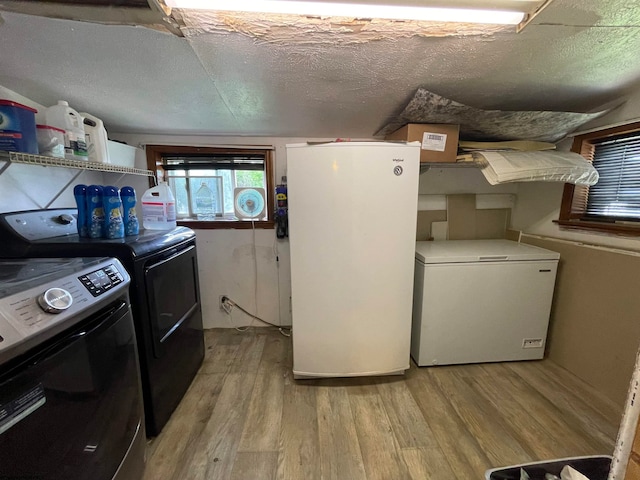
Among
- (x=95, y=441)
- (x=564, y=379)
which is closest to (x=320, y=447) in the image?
(x=95, y=441)

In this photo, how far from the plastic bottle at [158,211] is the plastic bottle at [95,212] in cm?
36

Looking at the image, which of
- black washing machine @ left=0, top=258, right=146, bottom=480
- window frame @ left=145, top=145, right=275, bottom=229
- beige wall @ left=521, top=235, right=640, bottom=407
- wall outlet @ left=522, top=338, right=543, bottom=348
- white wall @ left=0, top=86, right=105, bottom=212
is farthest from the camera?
window frame @ left=145, top=145, right=275, bottom=229

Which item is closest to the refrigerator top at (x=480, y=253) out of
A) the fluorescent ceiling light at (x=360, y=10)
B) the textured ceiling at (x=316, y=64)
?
the textured ceiling at (x=316, y=64)

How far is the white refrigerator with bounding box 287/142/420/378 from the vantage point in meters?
1.53

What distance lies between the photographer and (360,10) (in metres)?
0.77

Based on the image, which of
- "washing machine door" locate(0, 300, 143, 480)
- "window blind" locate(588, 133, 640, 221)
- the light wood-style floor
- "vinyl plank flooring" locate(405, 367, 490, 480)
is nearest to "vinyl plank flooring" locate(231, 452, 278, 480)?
the light wood-style floor

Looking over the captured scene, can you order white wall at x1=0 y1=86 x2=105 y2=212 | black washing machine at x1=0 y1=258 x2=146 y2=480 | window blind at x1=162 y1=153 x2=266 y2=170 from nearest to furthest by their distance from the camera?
black washing machine at x1=0 y1=258 x2=146 y2=480 → white wall at x1=0 y1=86 x2=105 y2=212 → window blind at x1=162 y1=153 x2=266 y2=170

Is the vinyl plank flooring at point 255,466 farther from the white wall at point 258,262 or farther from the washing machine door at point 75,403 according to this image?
the white wall at point 258,262

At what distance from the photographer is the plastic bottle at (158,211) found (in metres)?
1.75

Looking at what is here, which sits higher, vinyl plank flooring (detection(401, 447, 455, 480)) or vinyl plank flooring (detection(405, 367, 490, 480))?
vinyl plank flooring (detection(405, 367, 490, 480))

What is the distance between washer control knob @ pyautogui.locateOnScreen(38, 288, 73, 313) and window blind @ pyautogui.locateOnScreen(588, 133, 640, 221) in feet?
9.39

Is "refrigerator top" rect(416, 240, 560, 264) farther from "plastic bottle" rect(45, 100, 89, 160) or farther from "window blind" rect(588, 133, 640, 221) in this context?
"plastic bottle" rect(45, 100, 89, 160)

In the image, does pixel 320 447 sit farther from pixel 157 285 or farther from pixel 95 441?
pixel 157 285

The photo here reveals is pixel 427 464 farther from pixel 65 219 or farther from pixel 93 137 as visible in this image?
pixel 93 137
